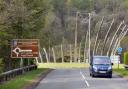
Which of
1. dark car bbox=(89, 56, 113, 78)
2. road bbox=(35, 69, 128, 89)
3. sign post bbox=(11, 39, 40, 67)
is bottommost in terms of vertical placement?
road bbox=(35, 69, 128, 89)

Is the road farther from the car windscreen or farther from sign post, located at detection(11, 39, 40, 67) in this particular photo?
sign post, located at detection(11, 39, 40, 67)

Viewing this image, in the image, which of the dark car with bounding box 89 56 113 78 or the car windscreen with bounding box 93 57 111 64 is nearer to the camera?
Result: the dark car with bounding box 89 56 113 78

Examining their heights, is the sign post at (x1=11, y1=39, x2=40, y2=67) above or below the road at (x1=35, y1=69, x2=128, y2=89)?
above

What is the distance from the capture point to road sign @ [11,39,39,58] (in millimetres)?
40969

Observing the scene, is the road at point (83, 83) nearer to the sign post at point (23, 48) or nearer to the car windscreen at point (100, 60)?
the car windscreen at point (100, 60)

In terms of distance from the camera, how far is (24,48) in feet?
139

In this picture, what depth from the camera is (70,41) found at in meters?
127

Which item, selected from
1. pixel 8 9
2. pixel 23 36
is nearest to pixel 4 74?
pixel 8 9

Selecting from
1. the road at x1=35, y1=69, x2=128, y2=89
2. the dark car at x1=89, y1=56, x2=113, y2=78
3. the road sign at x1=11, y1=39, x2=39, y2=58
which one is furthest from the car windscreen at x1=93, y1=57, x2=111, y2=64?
the road sign at x1=11, y1=39, x2=39, y2=58

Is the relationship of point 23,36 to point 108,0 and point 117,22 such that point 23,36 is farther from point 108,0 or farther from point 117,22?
point 108,0

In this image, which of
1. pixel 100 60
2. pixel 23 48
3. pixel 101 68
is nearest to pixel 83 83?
pixel 101 68

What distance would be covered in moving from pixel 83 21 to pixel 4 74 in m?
95.3

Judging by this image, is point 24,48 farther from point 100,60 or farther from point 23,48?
point 100,60

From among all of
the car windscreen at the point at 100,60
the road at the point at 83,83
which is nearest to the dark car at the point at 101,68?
the car windscreen at the point at 100,60
